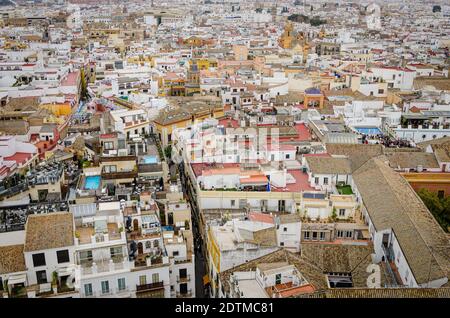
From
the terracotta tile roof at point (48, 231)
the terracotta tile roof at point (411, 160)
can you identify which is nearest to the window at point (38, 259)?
the terracotta tile roof at point (48, 231)

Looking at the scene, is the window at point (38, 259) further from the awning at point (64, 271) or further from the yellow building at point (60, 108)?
the yellow building at point (60, 108)

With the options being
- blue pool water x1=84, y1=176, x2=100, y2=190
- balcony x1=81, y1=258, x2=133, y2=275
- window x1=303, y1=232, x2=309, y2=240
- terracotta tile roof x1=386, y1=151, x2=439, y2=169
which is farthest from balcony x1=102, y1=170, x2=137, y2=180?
terracotta tile roof x1=386, y1=151, x2=439, y2=169

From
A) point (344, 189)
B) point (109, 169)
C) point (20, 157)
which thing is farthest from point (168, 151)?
point (344, 189)

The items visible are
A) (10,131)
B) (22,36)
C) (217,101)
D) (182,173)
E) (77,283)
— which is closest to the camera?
(77,283)

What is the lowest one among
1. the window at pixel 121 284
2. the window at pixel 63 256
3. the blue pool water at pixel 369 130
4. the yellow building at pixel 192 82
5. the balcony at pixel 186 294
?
the balcony at pixel 186 294
